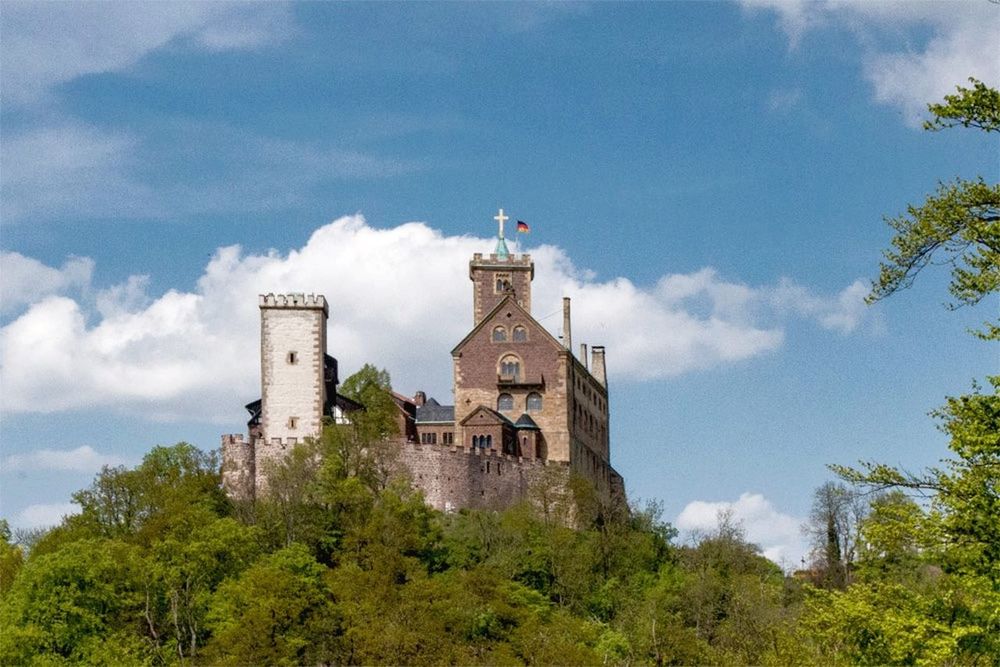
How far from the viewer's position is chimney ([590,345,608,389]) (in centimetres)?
9638

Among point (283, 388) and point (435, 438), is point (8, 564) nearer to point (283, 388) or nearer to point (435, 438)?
point (283, 388)

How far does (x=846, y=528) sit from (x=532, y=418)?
59.1 ft

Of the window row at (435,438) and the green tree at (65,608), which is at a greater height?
the window row at (435,438)

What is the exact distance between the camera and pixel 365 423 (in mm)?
75688

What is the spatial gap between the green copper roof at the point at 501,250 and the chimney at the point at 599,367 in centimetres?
906

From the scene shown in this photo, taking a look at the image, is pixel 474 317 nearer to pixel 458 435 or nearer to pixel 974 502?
pixel 458 435

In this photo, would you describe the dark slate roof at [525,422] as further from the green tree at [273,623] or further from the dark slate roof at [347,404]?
the green tree at [273,623]

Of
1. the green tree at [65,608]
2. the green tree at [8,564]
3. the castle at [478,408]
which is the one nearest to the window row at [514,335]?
the castle at [478,408]

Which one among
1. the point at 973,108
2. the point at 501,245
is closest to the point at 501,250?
the point at 501,245

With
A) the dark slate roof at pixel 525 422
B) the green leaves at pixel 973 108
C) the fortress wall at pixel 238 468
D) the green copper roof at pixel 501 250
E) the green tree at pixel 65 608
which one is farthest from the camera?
the green copper roof at pixel 501 250

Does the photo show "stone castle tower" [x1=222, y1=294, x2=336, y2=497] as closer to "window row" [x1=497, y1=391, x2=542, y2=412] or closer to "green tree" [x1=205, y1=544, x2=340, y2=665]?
"window row" [x1=497, y1=391, x2=542, y2=412]

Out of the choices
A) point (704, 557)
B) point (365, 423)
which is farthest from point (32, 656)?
point (704, 557)

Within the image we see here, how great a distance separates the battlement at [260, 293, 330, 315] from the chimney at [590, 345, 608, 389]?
23.6 meters

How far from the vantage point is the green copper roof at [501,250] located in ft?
308
